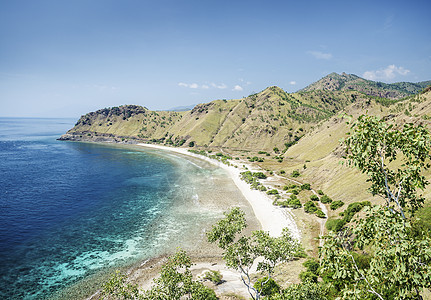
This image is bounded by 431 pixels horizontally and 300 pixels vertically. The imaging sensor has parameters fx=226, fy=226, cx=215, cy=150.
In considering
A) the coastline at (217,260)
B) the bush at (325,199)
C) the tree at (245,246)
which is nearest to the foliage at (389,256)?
the tree at (245,246)

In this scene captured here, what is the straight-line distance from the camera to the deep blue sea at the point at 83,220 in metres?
41.4

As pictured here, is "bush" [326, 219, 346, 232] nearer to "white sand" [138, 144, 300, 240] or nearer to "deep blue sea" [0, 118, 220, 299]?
"white sand" [138, 144, 300, 240]

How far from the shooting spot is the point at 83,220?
61.9 m

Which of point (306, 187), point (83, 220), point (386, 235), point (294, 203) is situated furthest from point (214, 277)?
point (306, 187)

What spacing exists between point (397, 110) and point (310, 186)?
4879 centimetres

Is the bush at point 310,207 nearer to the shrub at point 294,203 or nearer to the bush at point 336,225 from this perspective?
the shrub at point 294,203

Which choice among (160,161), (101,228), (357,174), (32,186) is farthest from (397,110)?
(32,186)

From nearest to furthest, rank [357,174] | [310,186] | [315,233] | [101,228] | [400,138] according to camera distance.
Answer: [400,138] < [315,233] < [101,228] < [357,174] < [310,186]

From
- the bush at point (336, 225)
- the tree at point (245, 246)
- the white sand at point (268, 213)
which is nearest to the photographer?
the tree at point (245, 246)

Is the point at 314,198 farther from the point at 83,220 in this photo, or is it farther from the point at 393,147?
the point at 83,220

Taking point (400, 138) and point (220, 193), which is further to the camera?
point (220, 193)

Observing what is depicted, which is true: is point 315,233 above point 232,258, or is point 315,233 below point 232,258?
below

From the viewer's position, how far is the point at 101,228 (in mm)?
57688

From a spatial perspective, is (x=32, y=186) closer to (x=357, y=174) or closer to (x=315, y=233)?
(x=315, y=233)
